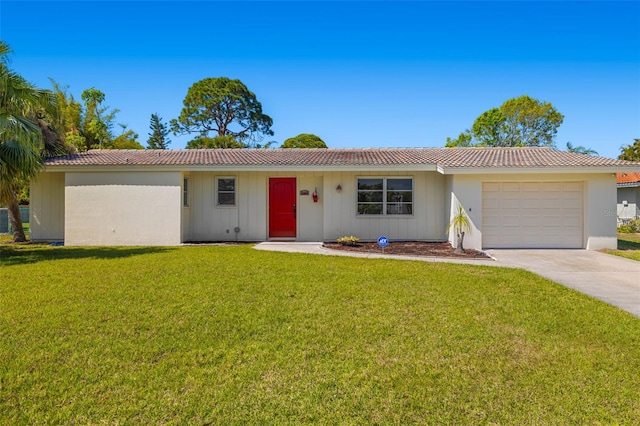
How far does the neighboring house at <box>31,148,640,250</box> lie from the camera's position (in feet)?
36.1

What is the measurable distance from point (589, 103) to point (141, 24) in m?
25.9

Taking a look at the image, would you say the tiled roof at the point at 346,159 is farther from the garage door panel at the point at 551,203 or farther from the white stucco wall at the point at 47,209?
the garage door panel at the point at 551,203

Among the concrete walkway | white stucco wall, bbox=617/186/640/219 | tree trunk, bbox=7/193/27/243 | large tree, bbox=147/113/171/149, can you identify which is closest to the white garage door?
the concrete walkway

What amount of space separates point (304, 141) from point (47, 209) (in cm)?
3152

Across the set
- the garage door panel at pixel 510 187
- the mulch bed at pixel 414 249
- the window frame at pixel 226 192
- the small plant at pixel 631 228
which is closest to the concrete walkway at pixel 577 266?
the mulch bed at pixel 414 249

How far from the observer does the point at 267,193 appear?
12977 millimetres

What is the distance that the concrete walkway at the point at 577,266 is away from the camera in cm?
596

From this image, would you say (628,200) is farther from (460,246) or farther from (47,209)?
(47,209)

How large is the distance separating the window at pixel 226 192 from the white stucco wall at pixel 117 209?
70.3 inches

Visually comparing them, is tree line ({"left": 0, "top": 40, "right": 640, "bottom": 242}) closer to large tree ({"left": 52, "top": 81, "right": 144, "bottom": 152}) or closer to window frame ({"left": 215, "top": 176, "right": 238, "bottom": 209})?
large tree ({"left": 52, "top": 81, "right": 144, "bottom": 152})

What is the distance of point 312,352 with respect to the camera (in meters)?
3.69

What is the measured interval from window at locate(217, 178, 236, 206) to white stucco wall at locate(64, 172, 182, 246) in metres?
1.78

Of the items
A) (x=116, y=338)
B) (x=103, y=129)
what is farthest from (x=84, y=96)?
(x=116, y=338)

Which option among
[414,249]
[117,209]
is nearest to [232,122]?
[117,209]
